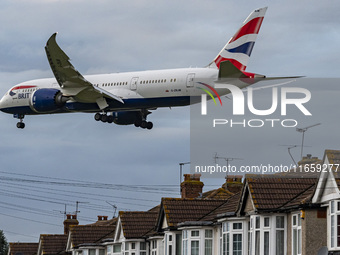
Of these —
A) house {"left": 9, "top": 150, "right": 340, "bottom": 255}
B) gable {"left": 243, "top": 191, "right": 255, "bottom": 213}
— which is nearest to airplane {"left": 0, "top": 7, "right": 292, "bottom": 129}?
house {"left": 9, "top": 150, "right": 340, "bottom": 255}

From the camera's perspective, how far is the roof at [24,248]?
102725mm

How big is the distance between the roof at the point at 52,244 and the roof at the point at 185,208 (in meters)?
34.3

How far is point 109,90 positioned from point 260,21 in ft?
39.4

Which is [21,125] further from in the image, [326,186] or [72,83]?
[326,186]

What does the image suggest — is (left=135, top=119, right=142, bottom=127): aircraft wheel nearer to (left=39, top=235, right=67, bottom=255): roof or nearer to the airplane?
the airplane

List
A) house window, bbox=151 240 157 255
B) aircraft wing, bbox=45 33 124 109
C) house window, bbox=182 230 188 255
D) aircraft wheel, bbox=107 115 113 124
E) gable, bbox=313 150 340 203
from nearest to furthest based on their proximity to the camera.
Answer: gable, bbox=313 150 340 203 < house window, bbox=182 230 188 255 < house window, bbox=151 240 157 255 < aircraft wing, bbox=45 33 124 109 < aircraft wheel, bbox=107 115 113 124

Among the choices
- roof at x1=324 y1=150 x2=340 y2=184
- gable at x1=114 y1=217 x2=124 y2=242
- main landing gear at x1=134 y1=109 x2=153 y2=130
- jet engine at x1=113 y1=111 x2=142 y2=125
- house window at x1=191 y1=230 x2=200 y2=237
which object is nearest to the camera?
roof at x1=324 y1=150 x2=340 y2=184

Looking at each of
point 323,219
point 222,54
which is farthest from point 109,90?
point 323,219

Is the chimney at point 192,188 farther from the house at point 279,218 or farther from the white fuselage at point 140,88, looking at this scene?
the house at point 279,218

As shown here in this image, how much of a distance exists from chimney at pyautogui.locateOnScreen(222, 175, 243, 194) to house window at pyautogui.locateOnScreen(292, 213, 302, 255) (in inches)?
1008

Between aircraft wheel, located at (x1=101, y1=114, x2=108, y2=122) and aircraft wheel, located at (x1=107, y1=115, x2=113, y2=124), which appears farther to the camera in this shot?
aircraft wheel, located at (x1=107, y1=115, x2=113, y2=124)

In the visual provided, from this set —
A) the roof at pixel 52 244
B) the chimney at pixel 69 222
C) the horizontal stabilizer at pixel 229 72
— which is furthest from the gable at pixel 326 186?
the chimney at pixel 69 222

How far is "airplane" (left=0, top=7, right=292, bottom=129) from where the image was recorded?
213ft

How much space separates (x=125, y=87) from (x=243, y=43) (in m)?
8.95
